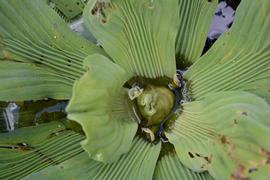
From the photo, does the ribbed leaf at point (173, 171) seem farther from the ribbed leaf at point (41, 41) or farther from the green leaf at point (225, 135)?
the ribbed leaf at point (41, 41)

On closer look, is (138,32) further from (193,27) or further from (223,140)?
(223,140)

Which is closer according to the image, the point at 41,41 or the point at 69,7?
the point at 41,41

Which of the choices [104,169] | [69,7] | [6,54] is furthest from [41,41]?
[104,169]

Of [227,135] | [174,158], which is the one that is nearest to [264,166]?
[227,135]

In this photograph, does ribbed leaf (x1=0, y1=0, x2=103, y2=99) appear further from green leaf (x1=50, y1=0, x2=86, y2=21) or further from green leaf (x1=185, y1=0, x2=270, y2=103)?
green leaf (x1=185, y1=0, x2=270, y2=103)

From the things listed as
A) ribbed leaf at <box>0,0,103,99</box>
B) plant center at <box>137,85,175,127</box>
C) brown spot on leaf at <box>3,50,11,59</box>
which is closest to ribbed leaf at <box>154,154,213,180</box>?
plant center at <box>137,85,175,127</box>

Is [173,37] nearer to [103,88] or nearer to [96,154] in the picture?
[103,88]
